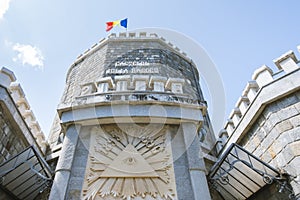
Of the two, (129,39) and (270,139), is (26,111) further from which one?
(129,39)

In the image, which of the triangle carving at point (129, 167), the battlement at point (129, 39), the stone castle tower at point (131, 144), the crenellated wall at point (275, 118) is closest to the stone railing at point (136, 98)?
the stone castle tower at point (131, 144)

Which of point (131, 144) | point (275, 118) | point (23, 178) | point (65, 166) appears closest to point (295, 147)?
point (275, 118)

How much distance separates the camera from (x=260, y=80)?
4.59 m

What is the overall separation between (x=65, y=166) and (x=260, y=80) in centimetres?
371

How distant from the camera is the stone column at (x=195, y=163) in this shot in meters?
3.23

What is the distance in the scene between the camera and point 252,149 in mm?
4668

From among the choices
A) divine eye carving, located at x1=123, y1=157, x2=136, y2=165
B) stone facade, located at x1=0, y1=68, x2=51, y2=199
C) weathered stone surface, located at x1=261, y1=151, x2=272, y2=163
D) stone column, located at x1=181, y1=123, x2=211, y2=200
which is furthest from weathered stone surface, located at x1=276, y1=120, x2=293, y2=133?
stone facade, located at x1=0, y1=68, x2=51, y2=199

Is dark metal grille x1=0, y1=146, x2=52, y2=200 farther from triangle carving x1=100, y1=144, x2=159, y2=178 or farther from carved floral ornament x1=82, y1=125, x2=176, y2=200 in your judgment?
triangle carving x1=100, y1=144, x2=159, y2=178

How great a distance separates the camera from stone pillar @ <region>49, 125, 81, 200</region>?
10.4 feet

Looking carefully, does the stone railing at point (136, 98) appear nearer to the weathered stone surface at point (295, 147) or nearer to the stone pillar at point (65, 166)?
the stone pillar at point (65, 166)

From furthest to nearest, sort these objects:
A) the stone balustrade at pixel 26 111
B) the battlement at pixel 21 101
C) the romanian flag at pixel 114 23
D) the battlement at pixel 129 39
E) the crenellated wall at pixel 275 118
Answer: the romanian flag at pixel 114 23, the battlement at pixel 129 39, the stone balustrade at pixel 26 111, the battlement at pixel 21 101, the crenellated wall at pixel 275 118

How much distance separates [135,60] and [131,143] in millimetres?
5052

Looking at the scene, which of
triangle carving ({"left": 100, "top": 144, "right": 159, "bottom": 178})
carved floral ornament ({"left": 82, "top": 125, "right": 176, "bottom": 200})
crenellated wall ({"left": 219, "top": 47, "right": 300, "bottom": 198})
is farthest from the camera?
crenellated wall ({"left": 219, "top": 47, "right": 300, "bottom": 198})

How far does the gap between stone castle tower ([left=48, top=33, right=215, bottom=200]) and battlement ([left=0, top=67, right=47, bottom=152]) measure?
3.37 ft
